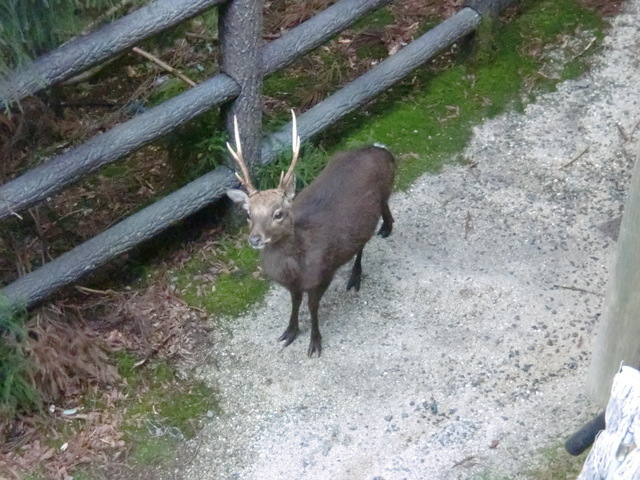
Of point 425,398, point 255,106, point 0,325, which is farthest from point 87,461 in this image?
point 255,106

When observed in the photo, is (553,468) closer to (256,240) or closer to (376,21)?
(256,240)

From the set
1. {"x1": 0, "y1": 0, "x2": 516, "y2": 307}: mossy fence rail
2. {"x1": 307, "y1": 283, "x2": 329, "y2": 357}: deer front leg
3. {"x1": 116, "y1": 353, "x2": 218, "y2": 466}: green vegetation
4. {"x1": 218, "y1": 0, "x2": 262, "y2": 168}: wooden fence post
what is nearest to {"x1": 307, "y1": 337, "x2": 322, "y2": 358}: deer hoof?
{"x1": 307, "y1": 283, "x2": 329, "y2": 357}: deer front leg

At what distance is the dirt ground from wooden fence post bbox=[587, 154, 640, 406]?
1.21 meters

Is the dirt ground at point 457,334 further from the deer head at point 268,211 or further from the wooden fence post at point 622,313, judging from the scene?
the wooden fence post at point 622,313

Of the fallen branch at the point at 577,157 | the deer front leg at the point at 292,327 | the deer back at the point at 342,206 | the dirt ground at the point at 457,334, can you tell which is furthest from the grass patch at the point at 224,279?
the fallen branch at the point at 577,157

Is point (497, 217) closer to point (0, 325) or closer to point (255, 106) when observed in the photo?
point (255, 106)

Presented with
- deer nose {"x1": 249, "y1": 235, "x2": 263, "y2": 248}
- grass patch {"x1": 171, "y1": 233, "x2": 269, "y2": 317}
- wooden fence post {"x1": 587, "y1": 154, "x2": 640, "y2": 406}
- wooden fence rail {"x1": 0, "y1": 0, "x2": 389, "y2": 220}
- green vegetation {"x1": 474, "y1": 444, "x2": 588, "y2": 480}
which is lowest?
grass patch {"x1": 171, "y1": 233, "x2": 269, "y2": 317}

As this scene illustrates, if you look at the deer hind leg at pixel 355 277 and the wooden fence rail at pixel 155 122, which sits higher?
the wooden fence rail at pixel 155 122

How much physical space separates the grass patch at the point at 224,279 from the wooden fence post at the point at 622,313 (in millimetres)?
2568

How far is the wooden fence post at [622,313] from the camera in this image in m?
3.01

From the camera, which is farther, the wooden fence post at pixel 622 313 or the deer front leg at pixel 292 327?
the deer front leg at pixel 292 327

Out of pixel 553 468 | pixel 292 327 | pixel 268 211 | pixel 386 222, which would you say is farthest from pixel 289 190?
pixel 553 468

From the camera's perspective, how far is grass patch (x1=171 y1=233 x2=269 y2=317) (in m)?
5.71

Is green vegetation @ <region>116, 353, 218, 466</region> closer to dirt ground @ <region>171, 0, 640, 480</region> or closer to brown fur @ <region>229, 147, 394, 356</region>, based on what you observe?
dirt ground @ <region>171, 0, 640, 480</region>
